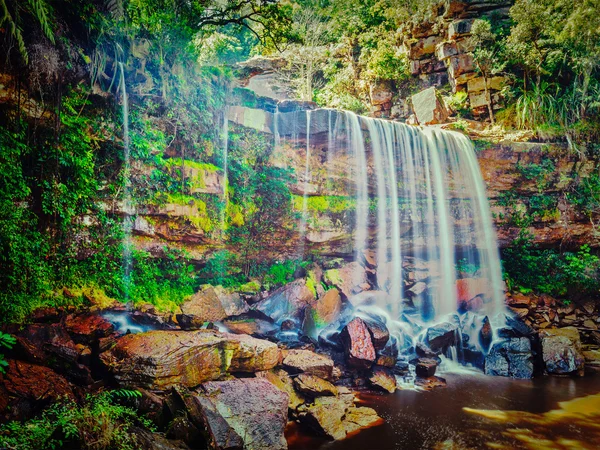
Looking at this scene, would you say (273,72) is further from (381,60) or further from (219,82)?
(219,82)

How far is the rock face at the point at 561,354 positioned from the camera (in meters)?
8.25

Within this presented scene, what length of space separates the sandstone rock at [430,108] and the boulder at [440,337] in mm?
9463

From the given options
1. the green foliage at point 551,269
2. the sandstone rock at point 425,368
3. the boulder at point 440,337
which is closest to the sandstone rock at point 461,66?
A: the green foliage at point 551,269

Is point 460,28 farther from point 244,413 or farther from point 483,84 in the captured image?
point 244,413

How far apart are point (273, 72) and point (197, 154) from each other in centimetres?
1380

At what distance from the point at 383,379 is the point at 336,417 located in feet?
6.51

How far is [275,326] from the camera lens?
8.46 meters

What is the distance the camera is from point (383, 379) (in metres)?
6.87

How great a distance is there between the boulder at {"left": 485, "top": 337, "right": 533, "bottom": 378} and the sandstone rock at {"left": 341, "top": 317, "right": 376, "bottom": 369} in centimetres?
357

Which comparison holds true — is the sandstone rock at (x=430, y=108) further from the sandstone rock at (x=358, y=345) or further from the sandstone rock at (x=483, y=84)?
the sandstone rock at (x=358, y=345)

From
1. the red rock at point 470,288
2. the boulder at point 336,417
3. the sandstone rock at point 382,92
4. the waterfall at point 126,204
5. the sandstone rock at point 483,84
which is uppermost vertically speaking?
the sandstone rock at point 382,92

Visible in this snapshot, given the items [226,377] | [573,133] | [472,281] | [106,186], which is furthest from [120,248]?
[573,133]

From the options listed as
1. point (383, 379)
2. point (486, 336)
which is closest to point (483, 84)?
point (486, 336)

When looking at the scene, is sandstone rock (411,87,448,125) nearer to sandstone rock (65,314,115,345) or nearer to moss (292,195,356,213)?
moss (292,195,356,213)
